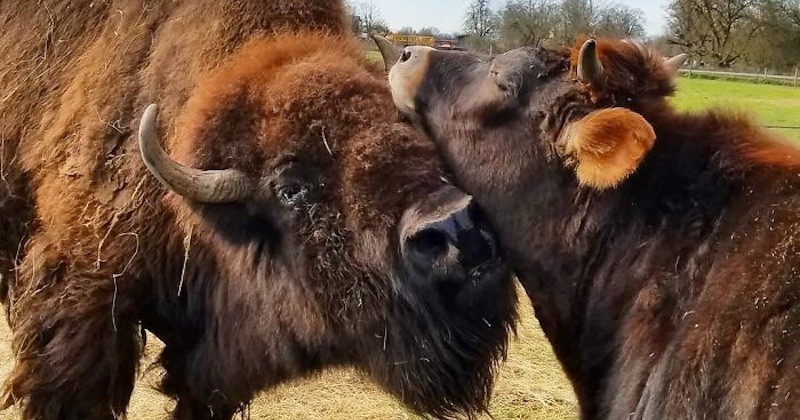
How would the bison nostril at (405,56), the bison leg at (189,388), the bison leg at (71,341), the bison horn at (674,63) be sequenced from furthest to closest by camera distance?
1. the bison leg at (189,388)
2. the bison leg at (71,341)
3. the bison nostril at (405,56)
4. the bison horn at (674,63)

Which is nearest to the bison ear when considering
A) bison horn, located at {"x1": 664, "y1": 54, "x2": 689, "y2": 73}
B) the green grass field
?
bison horn, located at {"x1": 664, "y1": 54, "x2": 689, "y2": 73}

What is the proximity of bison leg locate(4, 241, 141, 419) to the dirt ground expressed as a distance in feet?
4.46

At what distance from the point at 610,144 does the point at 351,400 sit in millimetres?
3185

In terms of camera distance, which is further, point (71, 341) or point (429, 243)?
point (71, 341)

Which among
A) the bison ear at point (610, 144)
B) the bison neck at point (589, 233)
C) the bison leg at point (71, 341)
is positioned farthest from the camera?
the bison leg at point (71, 341)

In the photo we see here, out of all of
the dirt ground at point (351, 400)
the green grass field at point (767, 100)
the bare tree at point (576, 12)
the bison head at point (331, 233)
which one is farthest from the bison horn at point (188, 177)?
the green grass field at point (767, 100)

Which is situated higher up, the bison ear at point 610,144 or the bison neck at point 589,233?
the bison ear at point 610,144

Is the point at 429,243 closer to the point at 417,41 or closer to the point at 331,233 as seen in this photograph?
the point at 331,233

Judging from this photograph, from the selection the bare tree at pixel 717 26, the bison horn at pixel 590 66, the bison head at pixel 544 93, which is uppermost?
the bison horn at pixel 590 66

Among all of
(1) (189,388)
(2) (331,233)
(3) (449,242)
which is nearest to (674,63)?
(3) (449,242)

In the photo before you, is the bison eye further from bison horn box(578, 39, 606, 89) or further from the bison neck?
bison horn box(578, 39, 606, 89)

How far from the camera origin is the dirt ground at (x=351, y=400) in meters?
5.22

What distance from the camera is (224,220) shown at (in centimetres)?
320

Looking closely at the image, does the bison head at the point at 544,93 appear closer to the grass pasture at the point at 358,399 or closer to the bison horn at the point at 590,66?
the bison horn at the point at 590,66
